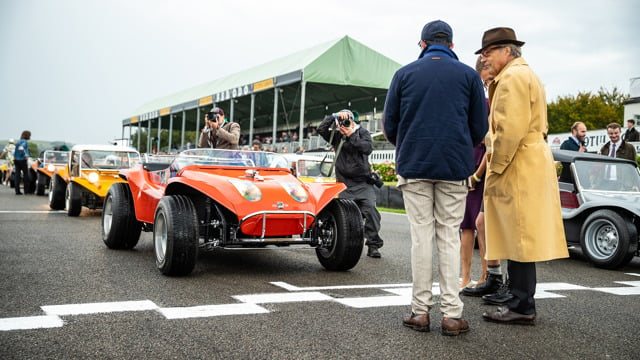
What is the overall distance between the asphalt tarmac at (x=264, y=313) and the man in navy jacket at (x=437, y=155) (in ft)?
1.01

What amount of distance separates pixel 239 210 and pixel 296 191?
2.22 ft

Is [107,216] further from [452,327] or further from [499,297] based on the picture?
[452,327]

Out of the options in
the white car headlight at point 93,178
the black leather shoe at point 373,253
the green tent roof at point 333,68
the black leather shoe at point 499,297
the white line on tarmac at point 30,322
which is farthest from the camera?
the green tent roof at point 333,68

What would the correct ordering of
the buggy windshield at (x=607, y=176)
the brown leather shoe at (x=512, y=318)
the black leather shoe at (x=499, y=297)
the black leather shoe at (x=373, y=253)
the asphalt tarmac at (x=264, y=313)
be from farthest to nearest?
the buggy windshield at (x=607, y=176) < the black leather shoe at (x=373, y=253) < the black leather shoe at (x=499, y=297) < the brown leather shoe at (x=512, y=318) < the asphalt tarmac at (x=264, y=313)

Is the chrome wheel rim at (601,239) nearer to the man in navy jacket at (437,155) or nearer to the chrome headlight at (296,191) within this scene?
the chrome headlight at (296,191)

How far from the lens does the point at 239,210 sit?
530 centimetres

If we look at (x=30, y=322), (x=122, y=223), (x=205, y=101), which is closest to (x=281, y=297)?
(x=30, y=322)

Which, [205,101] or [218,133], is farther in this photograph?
[205,101]

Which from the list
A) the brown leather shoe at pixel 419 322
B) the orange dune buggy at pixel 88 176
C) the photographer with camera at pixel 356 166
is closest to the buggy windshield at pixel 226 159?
the photographer with camera at pixel 356 166

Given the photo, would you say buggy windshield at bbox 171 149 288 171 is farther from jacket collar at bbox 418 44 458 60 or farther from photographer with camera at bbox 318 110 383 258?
jacket collar at bbox 418 44 458 60

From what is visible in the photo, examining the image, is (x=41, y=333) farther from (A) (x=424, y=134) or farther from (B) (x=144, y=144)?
(B) (x=144, y=144)

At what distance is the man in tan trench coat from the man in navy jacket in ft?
0.66

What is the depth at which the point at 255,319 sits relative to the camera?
13.0ft

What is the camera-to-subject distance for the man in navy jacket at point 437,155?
3.84m
